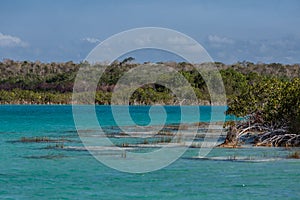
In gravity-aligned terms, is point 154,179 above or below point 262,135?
below

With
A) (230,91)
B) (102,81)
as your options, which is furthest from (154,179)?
(102,81)

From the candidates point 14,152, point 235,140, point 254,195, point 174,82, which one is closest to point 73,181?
point 254,195

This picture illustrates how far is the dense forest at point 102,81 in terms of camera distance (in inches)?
4311

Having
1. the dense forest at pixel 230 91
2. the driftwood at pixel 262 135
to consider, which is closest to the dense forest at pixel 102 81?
the dense forest at pixel 230 91

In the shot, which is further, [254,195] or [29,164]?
[29,164]

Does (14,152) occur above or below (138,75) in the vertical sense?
below

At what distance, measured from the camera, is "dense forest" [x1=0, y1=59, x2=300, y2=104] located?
110m

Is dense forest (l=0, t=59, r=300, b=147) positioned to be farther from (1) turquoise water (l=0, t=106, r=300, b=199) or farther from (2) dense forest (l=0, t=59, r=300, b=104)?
(1) turquoise water (l=0, t=106, r=300, b=199)

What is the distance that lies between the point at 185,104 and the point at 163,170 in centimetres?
9116

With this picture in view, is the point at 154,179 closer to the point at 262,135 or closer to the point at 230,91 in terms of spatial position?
the point at 262,135

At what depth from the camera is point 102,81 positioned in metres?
125

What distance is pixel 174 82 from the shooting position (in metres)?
93.9

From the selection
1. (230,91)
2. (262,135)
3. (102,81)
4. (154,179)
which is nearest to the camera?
(154,179)

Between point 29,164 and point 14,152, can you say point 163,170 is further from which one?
point 14,152
